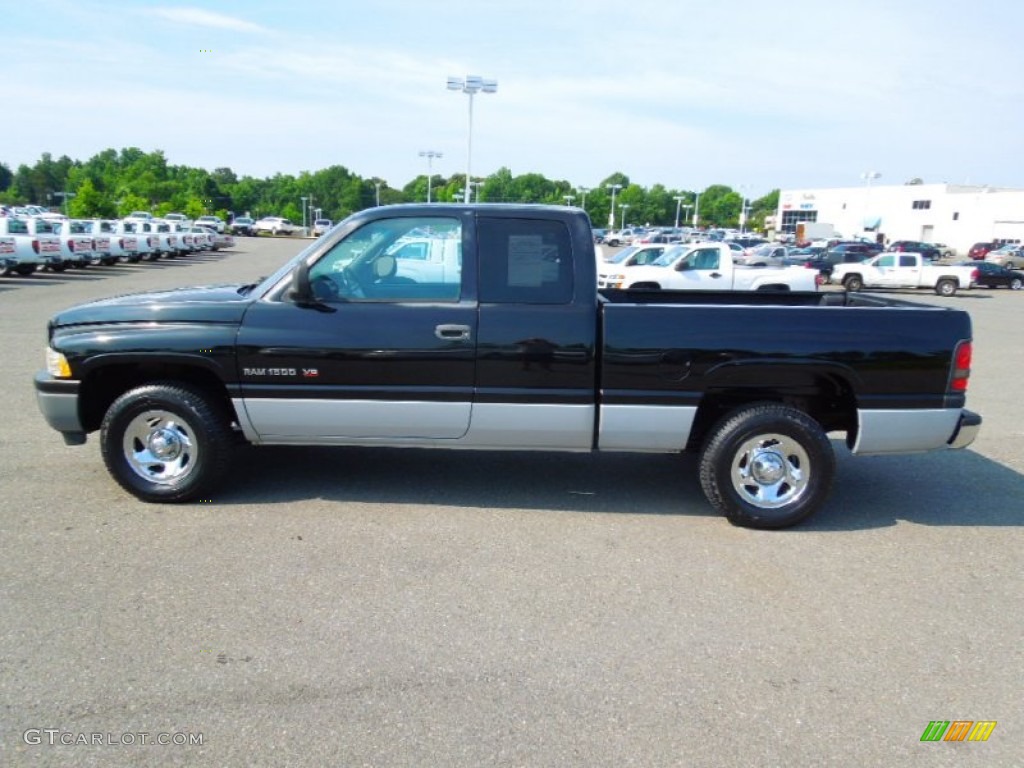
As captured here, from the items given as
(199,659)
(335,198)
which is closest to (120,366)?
(199,659)

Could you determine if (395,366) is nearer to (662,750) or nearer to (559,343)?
(559,343)

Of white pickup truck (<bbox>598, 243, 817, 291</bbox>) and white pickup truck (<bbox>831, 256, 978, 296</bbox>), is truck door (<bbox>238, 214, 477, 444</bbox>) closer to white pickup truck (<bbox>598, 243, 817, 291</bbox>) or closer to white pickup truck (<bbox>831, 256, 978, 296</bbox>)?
white pickup truck (<bbox>598, 243, 817, 291</bbox>)

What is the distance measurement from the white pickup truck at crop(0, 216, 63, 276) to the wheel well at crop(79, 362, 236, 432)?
63.6 ft

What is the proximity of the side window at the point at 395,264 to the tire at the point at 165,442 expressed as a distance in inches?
43.1

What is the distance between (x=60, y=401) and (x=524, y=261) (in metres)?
3.07

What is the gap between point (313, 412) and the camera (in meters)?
4.81

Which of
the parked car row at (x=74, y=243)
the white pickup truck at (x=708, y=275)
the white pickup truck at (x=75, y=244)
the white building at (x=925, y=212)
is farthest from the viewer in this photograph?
the white building at (x=925, y=212)

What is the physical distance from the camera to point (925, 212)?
87750 millimetres

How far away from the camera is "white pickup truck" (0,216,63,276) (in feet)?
68.8

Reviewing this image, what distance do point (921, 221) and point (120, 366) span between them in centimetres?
9925

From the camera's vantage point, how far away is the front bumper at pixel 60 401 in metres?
4.80

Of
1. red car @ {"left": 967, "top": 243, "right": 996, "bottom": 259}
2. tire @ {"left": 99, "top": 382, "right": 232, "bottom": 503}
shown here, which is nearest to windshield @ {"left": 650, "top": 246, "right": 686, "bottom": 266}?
tire @ {"left": 99, "top": 382, "right": 232, "bottom": 503}

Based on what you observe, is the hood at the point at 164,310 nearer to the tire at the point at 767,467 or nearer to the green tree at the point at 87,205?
the tire at the point at 767,467

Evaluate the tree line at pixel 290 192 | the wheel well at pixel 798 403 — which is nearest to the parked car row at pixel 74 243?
the wheel well at pixel 798 403
